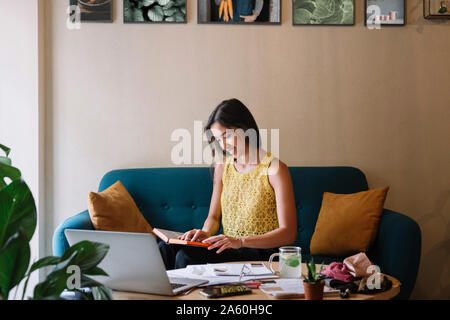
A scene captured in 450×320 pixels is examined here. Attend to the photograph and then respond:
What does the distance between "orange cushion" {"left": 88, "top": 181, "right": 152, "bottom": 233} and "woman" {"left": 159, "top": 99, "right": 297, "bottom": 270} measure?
1.26 ft

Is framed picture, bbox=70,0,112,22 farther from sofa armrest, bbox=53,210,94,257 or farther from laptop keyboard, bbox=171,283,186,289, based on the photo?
laptop keyboard, bbox=171,283,186,289

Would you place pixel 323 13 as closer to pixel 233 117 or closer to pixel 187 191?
pixel 233 117

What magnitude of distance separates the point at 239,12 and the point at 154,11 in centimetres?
53

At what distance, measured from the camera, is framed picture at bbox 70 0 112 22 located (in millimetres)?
2770

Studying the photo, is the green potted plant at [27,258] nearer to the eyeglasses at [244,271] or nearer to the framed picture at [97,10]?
the eyeglasses at [244,271]

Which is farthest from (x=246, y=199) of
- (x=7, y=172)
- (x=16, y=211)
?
(x=16, y=211)

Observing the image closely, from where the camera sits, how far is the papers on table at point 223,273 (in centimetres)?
140

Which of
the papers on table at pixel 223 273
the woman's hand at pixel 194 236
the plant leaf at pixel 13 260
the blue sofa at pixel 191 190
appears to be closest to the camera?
the plant leaf at pixel 13 260

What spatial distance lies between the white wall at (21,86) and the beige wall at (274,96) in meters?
0.11

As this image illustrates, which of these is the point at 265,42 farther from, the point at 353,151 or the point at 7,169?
the point at 7,169

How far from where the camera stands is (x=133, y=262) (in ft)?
3.89

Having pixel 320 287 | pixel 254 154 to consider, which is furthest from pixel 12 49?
pixel 320 287

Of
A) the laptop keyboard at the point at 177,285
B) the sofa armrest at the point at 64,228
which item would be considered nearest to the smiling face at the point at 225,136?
the sofa armrest at the point at 64,228
